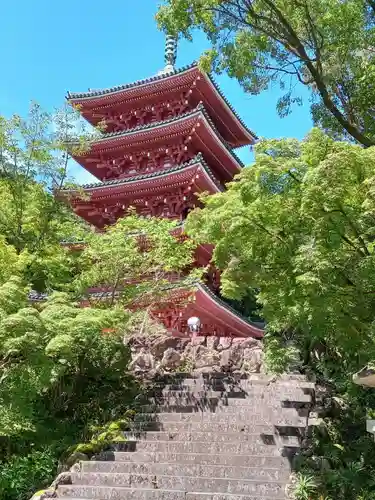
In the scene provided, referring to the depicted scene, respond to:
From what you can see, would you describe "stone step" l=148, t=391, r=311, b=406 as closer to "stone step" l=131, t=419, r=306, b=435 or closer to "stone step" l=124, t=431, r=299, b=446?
"stone step" l=131, t=419, r=306, b=435

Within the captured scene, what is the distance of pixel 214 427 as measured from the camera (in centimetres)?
894

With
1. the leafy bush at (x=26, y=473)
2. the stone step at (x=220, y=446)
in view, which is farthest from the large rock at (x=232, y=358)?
the leafy bush at (x=26, y=473)

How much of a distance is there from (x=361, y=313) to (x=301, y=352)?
5750mm

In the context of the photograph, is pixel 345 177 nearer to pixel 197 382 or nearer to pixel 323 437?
pixel 323 437

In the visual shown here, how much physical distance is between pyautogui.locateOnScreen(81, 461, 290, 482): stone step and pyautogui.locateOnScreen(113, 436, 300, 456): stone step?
0.56m

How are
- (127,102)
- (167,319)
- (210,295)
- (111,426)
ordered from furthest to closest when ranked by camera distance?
(127,102) → (167,319) → (210,295) → (111,426)

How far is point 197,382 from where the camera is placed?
36.0 feet

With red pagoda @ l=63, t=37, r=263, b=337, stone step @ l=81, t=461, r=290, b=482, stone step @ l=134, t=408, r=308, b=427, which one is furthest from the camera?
red pagoda @ l=63, t=37, r=263, b=337

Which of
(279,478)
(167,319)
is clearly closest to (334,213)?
(279,478)

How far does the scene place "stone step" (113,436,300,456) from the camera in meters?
8.00

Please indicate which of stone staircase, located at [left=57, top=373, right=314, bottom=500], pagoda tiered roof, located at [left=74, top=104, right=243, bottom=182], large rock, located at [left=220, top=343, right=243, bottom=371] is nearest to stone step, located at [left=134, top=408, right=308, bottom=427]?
stone staircase, located at [left=57, top=373, right=314, bottom=500]

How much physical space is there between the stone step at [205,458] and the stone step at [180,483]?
0.53 metres

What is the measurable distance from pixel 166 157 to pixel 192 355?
8029mm

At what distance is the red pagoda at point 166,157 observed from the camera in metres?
16.0
